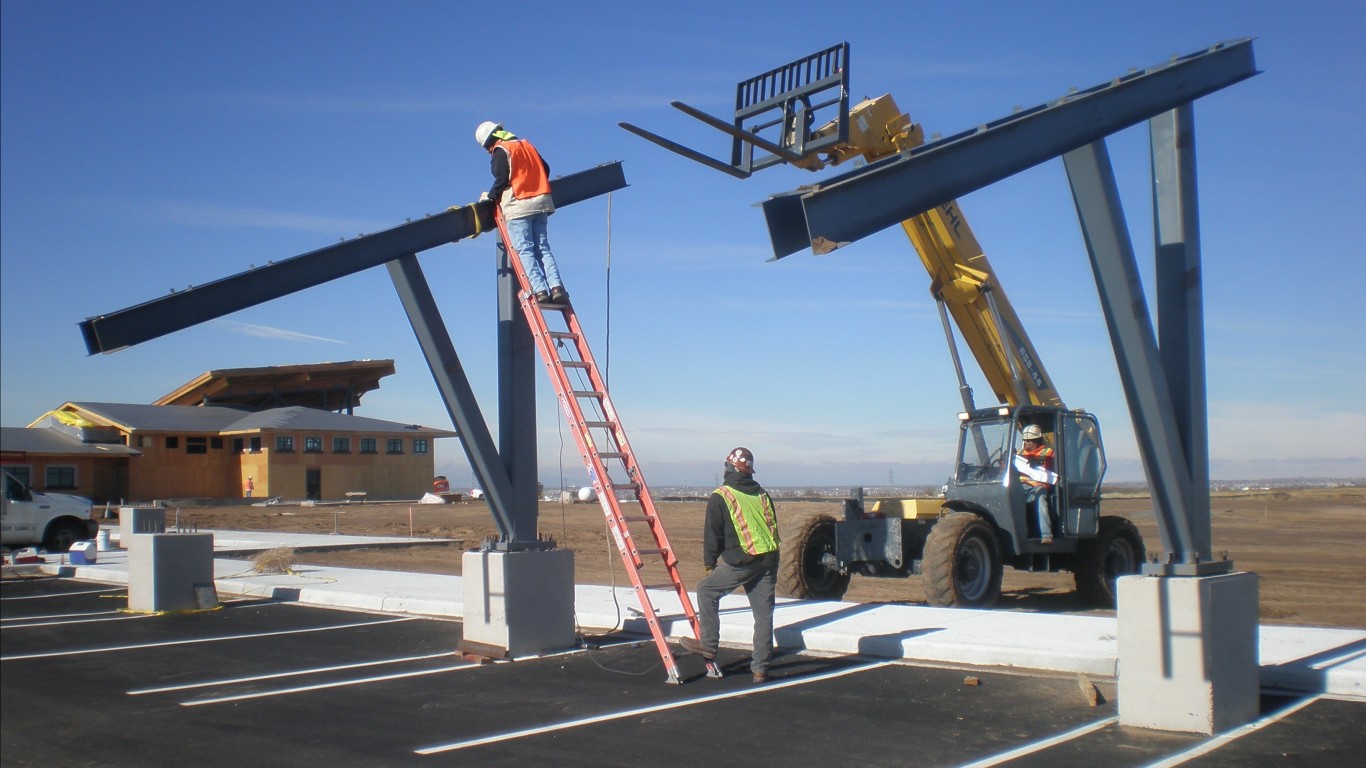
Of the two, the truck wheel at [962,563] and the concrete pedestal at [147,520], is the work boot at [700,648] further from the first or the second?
the concrete pedestal at [147,520]

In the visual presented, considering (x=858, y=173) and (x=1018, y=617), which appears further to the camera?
(x=1018, y=617)

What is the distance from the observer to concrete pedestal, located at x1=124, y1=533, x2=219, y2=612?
14359mm

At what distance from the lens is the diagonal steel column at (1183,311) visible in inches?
309

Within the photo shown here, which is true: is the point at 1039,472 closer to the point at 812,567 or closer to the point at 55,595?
the point at 812,567

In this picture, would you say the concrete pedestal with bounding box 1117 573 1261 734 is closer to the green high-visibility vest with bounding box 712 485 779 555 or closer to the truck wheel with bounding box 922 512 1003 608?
the green high-visibility vest with bounding box 712 485 779 555

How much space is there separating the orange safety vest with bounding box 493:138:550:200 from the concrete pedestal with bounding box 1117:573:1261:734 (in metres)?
5.96

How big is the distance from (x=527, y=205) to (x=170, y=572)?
7756mm

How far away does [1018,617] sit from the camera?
456 inches

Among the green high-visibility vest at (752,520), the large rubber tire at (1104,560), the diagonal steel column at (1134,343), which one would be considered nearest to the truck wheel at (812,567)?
the large rubber tire at (1104,560)

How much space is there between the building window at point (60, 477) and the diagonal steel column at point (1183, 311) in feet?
159

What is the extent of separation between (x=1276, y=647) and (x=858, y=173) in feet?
20.2

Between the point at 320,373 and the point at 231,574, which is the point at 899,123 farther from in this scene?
the point at 320,373

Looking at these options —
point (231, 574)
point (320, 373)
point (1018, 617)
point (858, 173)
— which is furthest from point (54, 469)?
point (858, 173)

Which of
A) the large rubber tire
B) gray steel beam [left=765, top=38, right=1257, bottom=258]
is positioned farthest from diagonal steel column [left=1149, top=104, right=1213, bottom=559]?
the large rubber tire
